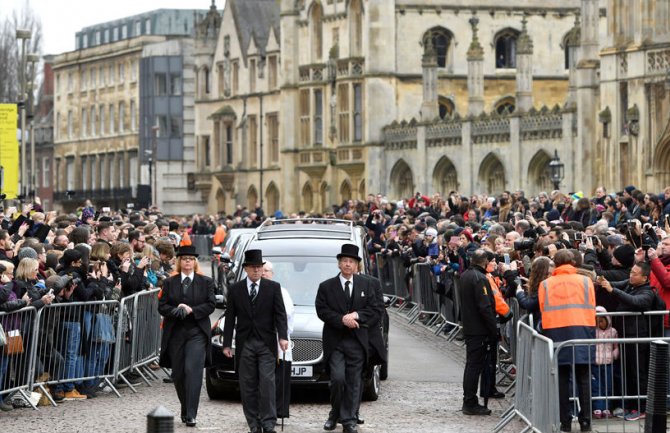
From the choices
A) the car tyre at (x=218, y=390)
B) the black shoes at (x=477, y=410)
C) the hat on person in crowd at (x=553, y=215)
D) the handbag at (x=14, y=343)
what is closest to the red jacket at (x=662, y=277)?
the black shoes at (x=477, y=410)

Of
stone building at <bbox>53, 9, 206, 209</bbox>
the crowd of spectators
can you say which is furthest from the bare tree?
the crowd of spectators

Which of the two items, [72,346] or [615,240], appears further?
[72,346]

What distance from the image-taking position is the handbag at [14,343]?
59.8 ft

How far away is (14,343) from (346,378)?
3713 mm

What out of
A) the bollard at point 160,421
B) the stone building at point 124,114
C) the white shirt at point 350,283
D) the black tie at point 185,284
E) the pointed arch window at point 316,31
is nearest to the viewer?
the bollard at point 160,421

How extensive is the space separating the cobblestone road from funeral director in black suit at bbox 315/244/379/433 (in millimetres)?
478

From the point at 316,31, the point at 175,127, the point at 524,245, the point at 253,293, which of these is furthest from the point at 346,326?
the point at 175,127

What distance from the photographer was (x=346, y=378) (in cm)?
1709

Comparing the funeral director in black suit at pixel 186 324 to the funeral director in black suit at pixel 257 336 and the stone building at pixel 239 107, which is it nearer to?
the funeral director in black suit at pixel 257 336

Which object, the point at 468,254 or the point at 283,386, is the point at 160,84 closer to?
the point at 468,254

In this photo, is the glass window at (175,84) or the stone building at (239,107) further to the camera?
the glass window at (175,84)

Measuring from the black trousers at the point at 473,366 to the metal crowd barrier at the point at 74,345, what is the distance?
13.9ft

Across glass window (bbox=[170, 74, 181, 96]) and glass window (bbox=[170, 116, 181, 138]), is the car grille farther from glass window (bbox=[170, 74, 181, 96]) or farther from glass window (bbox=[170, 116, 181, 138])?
glass window (bbox=[170, 74, 181, 96])

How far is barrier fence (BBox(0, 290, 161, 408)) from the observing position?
18.5m
